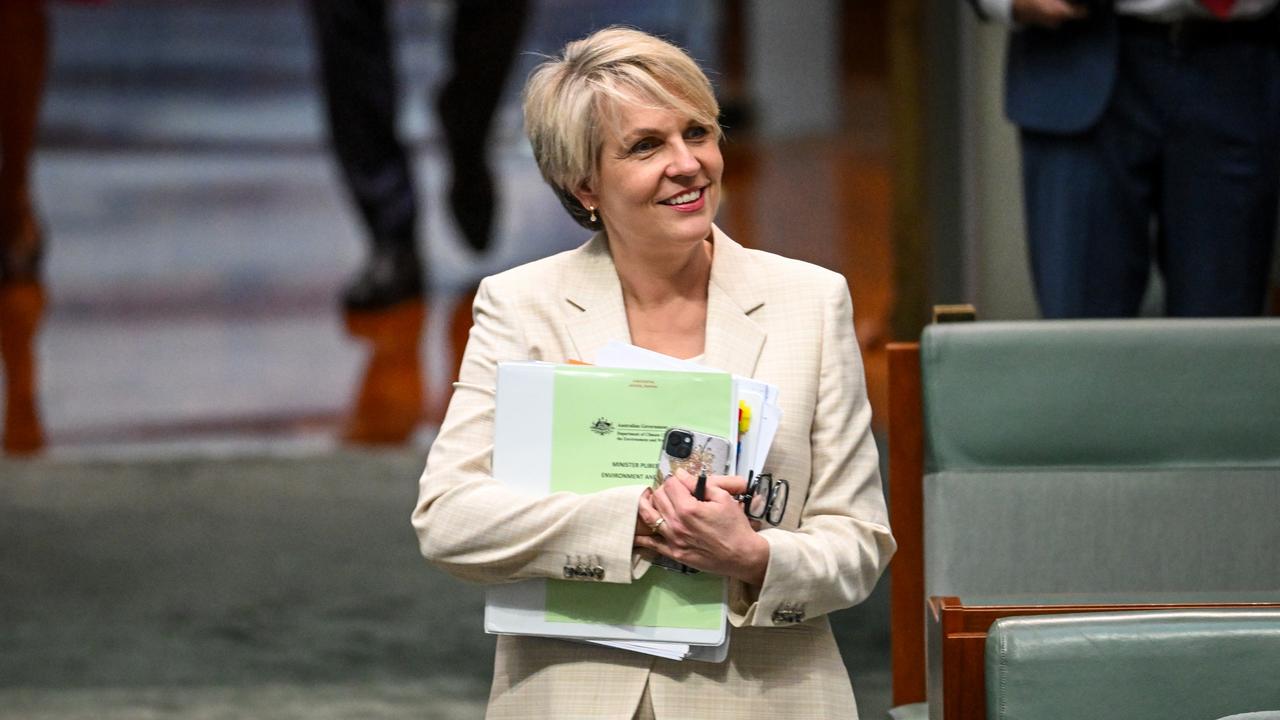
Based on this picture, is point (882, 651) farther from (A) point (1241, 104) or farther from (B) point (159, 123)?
(B) point (159, 123)

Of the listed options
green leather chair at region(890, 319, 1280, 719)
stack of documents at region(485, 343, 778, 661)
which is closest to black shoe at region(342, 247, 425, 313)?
green leather chair at region(890, 319, 1280, 719)

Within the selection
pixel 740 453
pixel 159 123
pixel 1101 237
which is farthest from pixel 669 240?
pixel 159 123

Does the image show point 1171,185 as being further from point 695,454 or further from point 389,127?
point 389,127

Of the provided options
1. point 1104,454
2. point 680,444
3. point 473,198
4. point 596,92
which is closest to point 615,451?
point 680,444

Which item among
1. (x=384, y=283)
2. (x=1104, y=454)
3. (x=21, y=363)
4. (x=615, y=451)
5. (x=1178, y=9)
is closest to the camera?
(x=615, y=451)

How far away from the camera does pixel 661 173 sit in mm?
1979

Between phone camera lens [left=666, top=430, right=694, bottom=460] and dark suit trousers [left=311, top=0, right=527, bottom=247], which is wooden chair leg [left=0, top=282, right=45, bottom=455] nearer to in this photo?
dark suit trousers [left=311, top=0, right=527, bottom=247]

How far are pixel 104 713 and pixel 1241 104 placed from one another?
2.23 metres

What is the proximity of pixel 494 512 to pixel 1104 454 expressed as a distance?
85cm

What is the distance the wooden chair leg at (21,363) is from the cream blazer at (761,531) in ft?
9.55

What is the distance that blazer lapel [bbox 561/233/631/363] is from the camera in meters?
2.03

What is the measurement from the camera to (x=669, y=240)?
2018 millimetres

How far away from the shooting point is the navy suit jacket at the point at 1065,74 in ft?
9.39

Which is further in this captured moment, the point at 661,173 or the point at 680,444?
the point at 661,173
